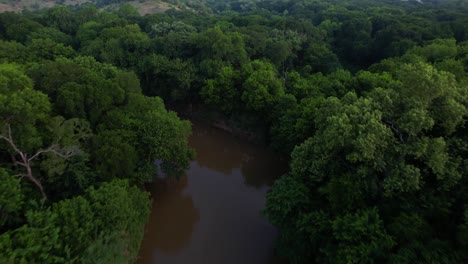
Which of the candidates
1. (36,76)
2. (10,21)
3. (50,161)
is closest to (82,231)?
(50,161)

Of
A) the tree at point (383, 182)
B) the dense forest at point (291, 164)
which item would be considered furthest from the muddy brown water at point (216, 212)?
the tree at point (383, 182)

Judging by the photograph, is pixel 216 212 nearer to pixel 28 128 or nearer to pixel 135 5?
pixel 28 128

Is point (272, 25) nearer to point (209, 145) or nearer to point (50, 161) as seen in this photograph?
point (209, 145)

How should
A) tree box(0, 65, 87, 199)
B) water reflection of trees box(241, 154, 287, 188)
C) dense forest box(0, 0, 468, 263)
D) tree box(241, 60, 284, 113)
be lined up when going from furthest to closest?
tree box(241, 60, 284, 113) < water reflection of trees box(241, 154, 287, 188) < tree box(0, 65, 87, 199) < dense forest box(0, 0, 468, 263)

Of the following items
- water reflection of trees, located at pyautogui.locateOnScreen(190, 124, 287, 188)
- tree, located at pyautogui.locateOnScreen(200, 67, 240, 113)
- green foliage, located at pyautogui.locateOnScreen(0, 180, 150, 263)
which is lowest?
water reflection of trees, located at pyautogui.locateOnScreen(190, 124, 287, 188)

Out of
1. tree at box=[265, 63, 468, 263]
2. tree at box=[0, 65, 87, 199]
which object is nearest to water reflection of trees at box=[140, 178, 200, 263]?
tree at box=[265, 63, 468, 263]

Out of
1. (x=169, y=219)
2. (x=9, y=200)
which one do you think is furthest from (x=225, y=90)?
(x=9, y=200)

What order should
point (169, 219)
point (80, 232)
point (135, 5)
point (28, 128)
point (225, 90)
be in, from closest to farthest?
point (80, 232) → point (28, 128) → point (169, 219) → point (225, 90) → point (135, 5)

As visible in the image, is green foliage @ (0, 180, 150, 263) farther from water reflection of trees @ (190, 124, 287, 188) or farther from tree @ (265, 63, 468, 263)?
water reflection of trees @ (190, 124, 287, 188)
